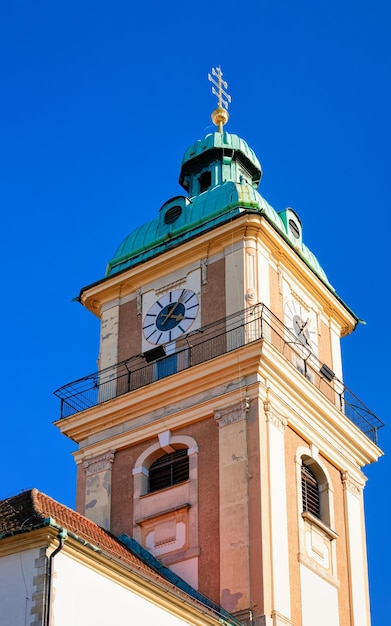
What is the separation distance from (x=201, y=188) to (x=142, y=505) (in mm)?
10455

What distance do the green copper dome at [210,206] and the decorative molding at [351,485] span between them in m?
5.34

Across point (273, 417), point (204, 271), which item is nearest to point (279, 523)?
point (273, 417)

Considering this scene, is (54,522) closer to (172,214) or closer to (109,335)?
(109,335)

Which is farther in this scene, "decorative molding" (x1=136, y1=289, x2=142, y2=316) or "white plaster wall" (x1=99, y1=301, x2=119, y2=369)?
"decorative molding" (x1=136, y1=289, x2=142, y2=316)

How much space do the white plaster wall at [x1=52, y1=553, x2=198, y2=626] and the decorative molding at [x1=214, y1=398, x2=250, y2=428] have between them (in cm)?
661

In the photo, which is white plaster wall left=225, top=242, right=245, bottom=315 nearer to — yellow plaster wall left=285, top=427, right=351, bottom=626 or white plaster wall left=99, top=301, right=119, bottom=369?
yellow plaster wall left=285, top=427, right=351, bottom=626

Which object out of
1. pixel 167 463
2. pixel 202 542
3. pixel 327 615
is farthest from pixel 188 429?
pixel 327 615

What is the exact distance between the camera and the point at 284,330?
33.8m

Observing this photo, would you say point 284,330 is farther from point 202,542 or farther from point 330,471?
point 202,542

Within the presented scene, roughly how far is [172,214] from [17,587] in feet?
49.4

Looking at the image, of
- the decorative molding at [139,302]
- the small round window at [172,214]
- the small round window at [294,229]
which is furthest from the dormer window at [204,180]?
the decorative molding at [139,302]

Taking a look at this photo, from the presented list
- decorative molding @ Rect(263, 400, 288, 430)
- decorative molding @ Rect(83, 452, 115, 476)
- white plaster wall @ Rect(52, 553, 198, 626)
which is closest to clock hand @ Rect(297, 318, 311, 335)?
decorative molding @ Rect(263, 400, 288, 430)

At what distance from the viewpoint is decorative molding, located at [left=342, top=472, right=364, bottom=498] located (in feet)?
110

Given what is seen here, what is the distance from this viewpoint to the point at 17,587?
23.4m
